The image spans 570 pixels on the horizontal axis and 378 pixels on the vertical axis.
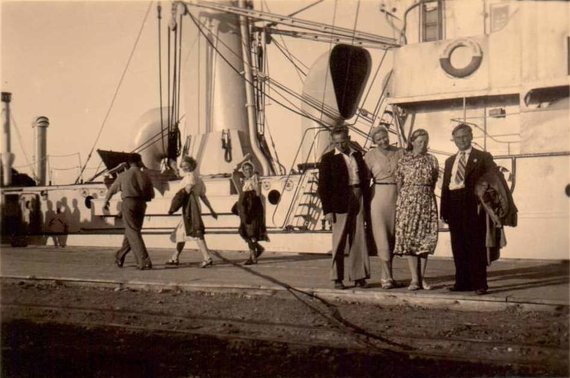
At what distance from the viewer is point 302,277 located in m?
8.48

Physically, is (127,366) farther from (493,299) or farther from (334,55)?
(334,55)

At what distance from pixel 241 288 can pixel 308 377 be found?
3.38 meters

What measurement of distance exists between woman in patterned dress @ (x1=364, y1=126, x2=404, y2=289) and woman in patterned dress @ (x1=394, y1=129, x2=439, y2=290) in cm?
18

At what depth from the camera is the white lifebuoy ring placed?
12.7m

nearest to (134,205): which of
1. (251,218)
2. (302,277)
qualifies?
(251,218)

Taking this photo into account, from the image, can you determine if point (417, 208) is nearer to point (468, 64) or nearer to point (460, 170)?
point (460, 170)

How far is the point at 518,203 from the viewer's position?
11359 mm

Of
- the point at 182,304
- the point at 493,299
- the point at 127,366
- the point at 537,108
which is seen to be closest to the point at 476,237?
the point at 493,299

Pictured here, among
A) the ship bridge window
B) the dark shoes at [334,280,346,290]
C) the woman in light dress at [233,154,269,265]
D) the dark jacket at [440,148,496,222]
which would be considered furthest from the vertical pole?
the dark jacket at [440,148,496,222]

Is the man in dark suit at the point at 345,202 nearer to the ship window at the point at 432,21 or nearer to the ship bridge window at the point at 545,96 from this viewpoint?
the ship bridge window at the point at 545,96

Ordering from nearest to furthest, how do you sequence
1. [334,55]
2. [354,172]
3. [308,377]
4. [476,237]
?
1. [308,377]
2. [476,237]
3. [354,172]
4. [334,55]

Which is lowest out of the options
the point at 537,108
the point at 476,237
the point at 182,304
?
the point at 182,304

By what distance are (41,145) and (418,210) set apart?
777 inches

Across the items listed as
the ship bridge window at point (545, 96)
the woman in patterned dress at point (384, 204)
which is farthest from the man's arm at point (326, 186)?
the ship bridge window at point (545, 96)
